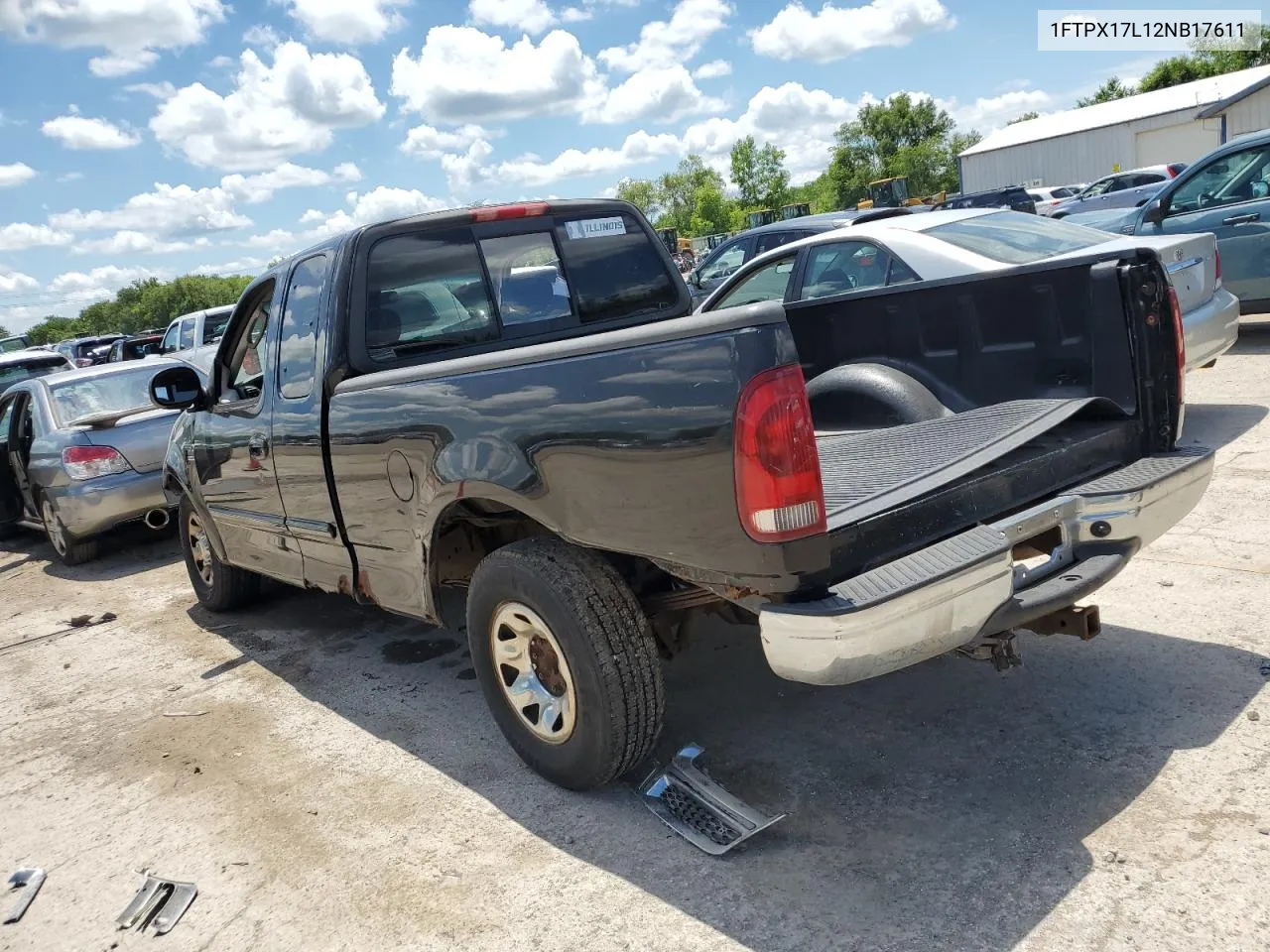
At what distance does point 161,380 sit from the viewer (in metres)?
5.19

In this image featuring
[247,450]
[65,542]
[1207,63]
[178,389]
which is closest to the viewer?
[247,450]

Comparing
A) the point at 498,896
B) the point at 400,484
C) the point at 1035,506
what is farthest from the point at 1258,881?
the point at 400,484

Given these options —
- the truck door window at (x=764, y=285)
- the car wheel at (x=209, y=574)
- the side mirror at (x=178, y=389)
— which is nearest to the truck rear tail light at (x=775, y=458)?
the side mirror at (x=178, y=389)

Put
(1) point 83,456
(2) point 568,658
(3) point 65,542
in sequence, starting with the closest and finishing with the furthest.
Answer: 1. (2) point 568,658
2. (1) point 83,456
3. (3) point 65,542

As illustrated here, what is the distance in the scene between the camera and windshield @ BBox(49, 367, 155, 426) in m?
8.55

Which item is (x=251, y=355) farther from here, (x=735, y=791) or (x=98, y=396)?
(x=98, y=396)

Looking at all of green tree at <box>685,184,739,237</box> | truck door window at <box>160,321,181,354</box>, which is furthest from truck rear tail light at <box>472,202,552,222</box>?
green tree at <box>685,184,739,237</box>

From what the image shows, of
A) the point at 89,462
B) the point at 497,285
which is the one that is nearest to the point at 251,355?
the point at 497,285

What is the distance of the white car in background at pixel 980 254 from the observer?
6.44 metres

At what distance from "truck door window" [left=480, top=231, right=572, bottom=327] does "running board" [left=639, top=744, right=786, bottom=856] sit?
1.98 m

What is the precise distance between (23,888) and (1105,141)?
53.0m

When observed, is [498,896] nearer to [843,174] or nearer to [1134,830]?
[1134,830]

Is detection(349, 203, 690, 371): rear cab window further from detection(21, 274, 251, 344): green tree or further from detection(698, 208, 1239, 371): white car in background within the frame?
detection(21, 274, 251, 344): green tree

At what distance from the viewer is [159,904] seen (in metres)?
3.12
